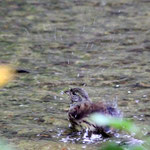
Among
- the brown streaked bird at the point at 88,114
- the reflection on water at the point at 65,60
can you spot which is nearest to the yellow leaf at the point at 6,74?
the reflection on water at the point at 65,60

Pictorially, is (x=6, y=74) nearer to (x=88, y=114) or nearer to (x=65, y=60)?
(x=65, y=60)

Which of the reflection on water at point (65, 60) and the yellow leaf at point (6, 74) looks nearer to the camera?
the reflection on water at point (65, 60)

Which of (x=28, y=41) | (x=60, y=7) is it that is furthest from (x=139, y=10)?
(x=28, y=41)

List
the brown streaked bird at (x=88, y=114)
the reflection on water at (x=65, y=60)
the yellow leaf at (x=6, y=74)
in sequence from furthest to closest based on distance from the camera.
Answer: the yellow leaf at (x=6, y=74) → the reflection on water at (x=65, y=60) → the brown streaked bird at (x=88, y=114)

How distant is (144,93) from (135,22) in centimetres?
394

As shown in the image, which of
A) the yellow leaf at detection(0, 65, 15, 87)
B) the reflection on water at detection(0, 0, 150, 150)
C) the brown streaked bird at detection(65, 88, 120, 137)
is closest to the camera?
the brown streaked bird at detection(65, 88, 120, 137)

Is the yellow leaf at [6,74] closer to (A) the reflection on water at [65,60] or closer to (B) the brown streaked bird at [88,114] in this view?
(A) the reflection on water at [65,60]

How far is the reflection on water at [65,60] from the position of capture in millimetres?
4824

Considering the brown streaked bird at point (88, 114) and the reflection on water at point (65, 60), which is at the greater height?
the reflection on water at point (65, 60)

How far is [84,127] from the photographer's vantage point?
443 cm

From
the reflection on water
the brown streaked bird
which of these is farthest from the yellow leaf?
the brown streaked bird

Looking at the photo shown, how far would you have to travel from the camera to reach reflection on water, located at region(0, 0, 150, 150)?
4.82m

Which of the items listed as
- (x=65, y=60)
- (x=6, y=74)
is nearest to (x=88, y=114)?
(x=6, y=74)

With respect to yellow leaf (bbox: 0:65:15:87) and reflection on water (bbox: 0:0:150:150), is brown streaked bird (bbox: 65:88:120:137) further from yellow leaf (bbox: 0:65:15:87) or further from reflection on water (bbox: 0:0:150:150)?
yellow leaf (bbox: 0:65:15:87)
